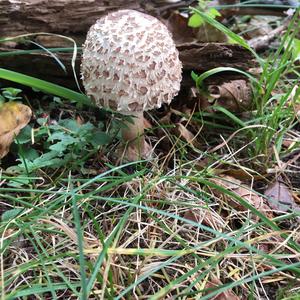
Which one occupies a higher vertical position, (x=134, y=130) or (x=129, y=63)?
(x=129, y=63)

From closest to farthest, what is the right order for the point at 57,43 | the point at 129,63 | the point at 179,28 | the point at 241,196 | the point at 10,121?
the point at 129,63 → the point at 241,196 → the point at 10,121 → the point at 57,43 → the point at 179,28

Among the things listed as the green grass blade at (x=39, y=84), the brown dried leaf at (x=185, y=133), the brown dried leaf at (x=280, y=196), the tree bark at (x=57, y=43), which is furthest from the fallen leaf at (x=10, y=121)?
the brown dried leaf at (x=280, y=196)

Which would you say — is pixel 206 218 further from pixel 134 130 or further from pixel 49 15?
pixel 49 15

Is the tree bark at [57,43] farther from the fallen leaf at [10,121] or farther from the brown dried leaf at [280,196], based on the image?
the brown dried leaf at [280,196]

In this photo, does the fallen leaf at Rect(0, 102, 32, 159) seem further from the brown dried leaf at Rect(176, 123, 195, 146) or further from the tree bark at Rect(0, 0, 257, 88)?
the brown dried leaf at Rect(176, 123, 195, 146)

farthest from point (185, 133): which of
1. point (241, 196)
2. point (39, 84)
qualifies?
point (39, 84)

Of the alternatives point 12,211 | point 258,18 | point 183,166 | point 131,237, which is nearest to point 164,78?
point 183,166

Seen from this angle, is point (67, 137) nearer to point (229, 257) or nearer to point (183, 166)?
point (183, 166)

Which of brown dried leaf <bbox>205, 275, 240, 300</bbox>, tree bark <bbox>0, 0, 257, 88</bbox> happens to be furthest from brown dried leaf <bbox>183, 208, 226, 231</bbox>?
tree bark <bbox>0, 0, 257, 88</bbox>
